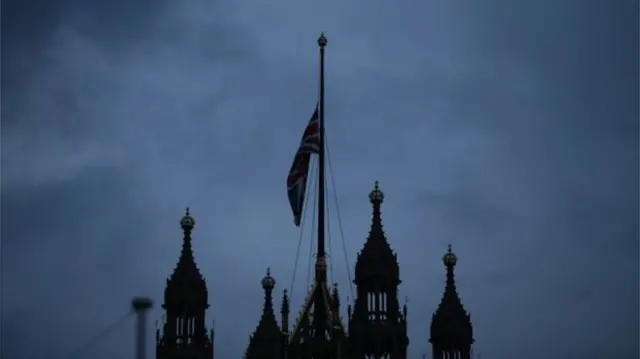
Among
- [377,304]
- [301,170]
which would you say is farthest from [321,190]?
[377,304]

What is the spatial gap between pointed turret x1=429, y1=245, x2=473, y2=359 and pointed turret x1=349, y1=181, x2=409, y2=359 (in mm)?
3567

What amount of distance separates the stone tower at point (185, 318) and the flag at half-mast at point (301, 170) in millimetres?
7980

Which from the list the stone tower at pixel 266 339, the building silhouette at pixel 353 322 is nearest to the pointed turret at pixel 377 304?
the building silhouette at pixel 353 322

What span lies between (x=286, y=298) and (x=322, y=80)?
15.4 meters

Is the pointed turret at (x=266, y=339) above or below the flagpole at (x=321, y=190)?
below

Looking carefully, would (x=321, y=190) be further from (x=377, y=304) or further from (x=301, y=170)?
(x=377, y=304)

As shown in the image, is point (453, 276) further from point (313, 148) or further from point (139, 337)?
point (139, 337)

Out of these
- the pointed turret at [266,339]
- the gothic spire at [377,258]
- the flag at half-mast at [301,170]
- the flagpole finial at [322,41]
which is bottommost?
the pointed turret at [266,339]

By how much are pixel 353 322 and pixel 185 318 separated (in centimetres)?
1149

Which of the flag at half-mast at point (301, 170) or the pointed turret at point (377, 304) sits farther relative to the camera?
the flag at half-mast at point (301, 170)

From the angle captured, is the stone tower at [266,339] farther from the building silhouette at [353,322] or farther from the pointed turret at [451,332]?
the pointed turret at [451,332]

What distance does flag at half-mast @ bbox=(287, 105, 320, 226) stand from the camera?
263ft

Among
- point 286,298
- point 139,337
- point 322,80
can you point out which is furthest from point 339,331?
point 139,337

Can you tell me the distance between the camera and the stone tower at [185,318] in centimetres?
7712
